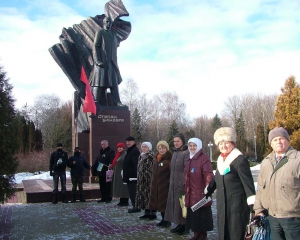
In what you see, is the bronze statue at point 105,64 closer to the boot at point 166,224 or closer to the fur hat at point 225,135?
the boot at point 166,224

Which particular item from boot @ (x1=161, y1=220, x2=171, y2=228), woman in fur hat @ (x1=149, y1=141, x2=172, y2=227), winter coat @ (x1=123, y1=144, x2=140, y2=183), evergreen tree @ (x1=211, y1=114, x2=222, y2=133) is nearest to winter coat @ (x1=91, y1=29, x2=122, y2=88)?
winter coat @ (x1=123, y1=144, x2=140, y2=183)

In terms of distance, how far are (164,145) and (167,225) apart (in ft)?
4.45

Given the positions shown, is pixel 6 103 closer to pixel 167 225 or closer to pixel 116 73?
pixel 167 225

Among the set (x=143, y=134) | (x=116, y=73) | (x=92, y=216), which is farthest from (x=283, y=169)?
(x=143, y=134)

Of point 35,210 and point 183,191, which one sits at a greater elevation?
point 183,191

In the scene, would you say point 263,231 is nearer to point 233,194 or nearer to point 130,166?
point 233,194

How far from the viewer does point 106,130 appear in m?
12.2

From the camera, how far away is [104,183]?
354 inches

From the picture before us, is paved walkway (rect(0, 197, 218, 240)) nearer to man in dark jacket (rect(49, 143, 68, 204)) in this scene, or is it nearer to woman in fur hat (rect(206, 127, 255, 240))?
man in dark jacket (rect(49, 143, 68, 204))

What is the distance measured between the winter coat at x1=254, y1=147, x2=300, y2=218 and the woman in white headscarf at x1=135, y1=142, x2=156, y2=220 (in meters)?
3.47

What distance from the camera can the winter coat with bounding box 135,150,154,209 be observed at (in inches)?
262

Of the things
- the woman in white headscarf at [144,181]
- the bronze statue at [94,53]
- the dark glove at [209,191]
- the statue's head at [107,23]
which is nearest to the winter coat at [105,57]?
the bronze statue at [94,53]

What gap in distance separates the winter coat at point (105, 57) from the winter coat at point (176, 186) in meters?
7.85

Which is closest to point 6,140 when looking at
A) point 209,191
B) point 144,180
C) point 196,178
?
point 144,180
